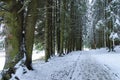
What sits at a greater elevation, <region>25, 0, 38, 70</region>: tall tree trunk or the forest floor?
<region>25, 0, 38, 70</region>: tall tree trunk

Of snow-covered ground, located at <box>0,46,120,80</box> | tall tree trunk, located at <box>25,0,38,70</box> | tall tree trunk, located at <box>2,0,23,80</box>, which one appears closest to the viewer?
tall tree trunk, located at <box>2,0,23,80</box>

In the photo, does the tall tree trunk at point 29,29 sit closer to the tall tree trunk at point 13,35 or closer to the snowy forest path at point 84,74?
the tall tree trunk at point 13,35

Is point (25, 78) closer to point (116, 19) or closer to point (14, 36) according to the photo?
point (14, 36)

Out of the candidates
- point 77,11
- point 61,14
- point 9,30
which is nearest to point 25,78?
point 9,30

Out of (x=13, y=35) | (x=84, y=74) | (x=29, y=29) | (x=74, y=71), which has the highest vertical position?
(x=29, y=29)

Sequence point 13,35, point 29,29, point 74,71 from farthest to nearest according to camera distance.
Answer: point 74,71 → point 29,29 → point 13,35

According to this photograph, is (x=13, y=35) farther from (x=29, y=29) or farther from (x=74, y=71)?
(x=74, y=71)

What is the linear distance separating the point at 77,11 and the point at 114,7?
21090 millimetres

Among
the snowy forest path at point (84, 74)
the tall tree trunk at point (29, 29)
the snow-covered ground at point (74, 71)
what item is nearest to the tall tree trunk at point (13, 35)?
the snow-covered ground at point (74, 71)

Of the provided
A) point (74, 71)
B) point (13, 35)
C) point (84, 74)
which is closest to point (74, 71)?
point (74, 71)

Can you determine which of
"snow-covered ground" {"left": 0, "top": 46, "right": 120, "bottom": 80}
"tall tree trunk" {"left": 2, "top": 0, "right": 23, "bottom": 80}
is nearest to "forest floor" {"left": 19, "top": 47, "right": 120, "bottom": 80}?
"snow-covered ground" {"left": 0, "top": 46, "right": 120, "bottom": 80}

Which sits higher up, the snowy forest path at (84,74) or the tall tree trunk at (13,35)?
the tall tree trunk at (13,35)

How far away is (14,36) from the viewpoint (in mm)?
11906

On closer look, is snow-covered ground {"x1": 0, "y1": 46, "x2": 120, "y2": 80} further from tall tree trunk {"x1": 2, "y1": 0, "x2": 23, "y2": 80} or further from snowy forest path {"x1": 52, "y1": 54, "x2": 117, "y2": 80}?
tall tree trunk {"x1": 2, "y1": 0, "x2": 23, "y2": 80}
